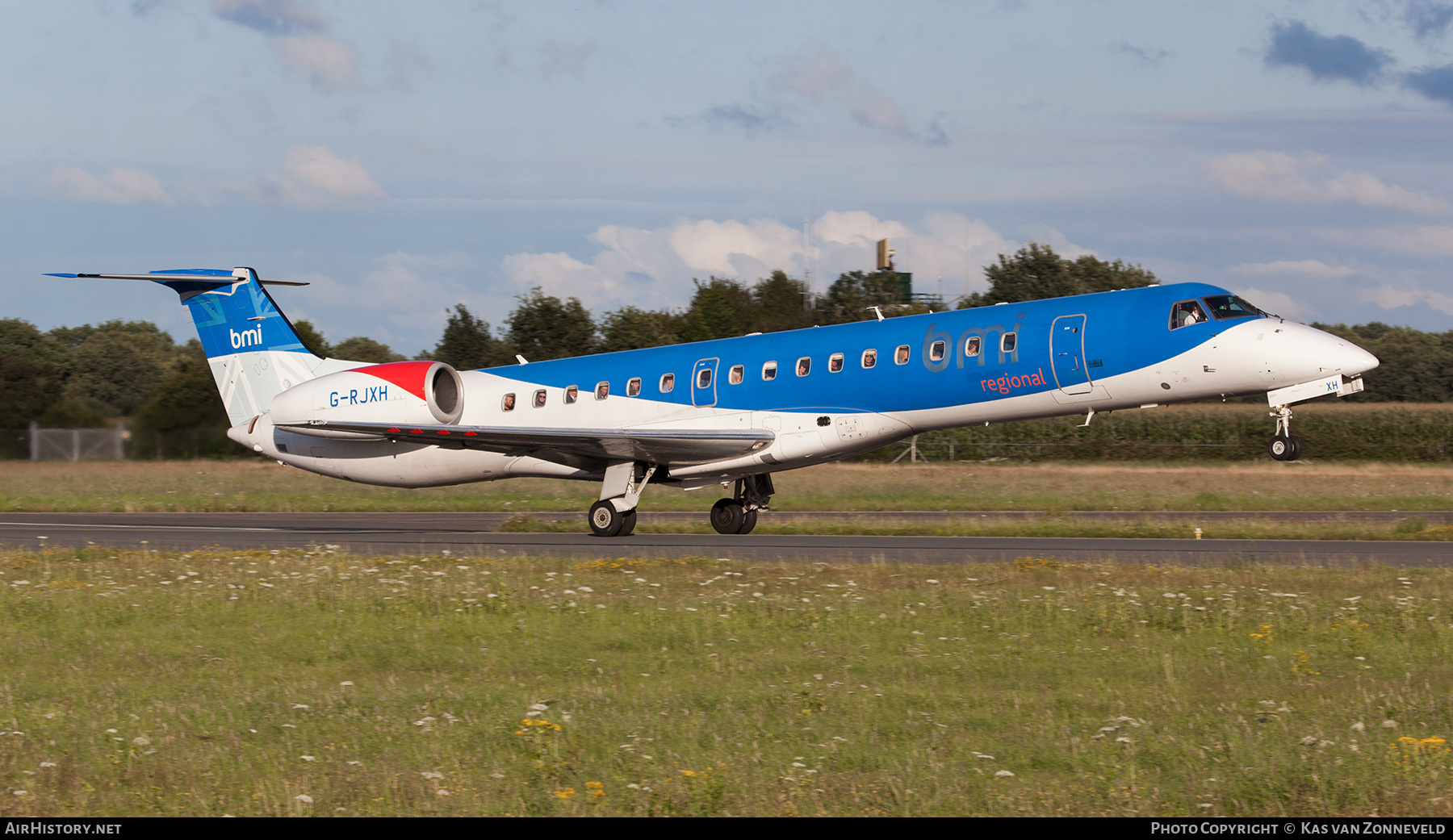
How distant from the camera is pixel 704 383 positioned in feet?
74.4

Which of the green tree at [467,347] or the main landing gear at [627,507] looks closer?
the main landing gear at [627,507]

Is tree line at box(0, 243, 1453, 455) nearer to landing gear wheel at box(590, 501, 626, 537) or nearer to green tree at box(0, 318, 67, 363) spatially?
green tree at box(0, 318, 67, 363)

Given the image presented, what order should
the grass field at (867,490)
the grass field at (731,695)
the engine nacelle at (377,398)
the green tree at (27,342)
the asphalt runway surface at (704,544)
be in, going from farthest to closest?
the green tree at (27,342), the grass field at (867,490), the engine nacelle at (377,398), the asphalt runway surface at (704,544), the grass field at (731,695)

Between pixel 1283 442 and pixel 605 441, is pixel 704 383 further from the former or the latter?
pixel 1283 442

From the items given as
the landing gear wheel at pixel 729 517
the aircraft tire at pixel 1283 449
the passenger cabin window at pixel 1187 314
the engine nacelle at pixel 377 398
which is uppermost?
the passenger cabin window at pixel 1187 314

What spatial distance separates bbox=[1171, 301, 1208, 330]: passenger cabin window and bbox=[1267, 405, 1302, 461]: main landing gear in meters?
1.81

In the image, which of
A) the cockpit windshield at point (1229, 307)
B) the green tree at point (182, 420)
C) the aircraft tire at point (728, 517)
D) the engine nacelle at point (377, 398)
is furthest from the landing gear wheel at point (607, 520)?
the green tree at point (182, 420)

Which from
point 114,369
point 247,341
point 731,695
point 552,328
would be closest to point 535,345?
point 552,328

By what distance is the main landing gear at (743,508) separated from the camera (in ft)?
78.7

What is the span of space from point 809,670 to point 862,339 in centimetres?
1236

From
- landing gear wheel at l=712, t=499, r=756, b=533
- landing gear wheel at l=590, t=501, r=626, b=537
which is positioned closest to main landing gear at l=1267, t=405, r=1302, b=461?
landing gear wheel at l=712, t=499, r=756, b=533

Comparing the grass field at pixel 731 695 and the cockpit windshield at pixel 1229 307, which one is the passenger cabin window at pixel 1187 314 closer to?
the cockpit windshield at pixel 1229 307

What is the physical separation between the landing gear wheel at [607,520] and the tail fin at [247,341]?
7.18 metres
